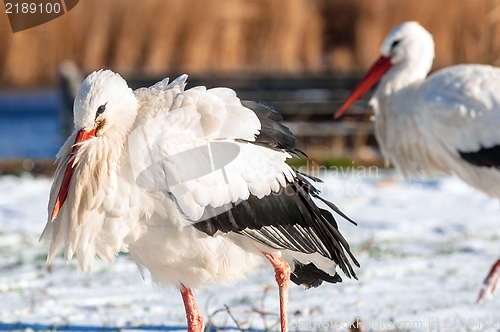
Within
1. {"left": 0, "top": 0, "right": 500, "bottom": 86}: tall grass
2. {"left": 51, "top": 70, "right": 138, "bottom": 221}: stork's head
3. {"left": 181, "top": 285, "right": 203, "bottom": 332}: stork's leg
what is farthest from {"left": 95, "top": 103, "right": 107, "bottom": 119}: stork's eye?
{"left": 0, "top": 0, "right": 500, "bottom": 86}: tall grass

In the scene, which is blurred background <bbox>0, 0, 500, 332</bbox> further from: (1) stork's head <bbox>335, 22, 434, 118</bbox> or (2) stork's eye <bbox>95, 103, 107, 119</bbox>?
(1) stork's head <bbox>335, 22, 434, 118</bbox>

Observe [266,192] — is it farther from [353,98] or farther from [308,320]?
[353,98]

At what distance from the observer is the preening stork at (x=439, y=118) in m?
5.37

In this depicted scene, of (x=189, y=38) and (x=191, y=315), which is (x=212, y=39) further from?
(x=191, y=315)

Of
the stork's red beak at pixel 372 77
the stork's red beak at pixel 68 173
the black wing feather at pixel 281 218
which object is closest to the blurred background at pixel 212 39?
the stork's red beak at pixel 372 77

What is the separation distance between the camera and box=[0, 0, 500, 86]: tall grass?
12.6 metres

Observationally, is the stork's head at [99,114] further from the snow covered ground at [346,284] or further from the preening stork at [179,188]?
the snow covered ground at [346,284]

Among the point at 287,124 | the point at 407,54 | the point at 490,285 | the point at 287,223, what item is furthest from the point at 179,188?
the point at 287,124

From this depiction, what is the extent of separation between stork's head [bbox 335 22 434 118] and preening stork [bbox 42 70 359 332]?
2773 mm

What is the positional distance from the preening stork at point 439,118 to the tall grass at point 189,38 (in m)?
6.38

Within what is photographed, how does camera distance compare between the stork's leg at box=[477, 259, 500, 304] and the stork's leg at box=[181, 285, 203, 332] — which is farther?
the stork's leg at box=[477, 259, 500, 304]

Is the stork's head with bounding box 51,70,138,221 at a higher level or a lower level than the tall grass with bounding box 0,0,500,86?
higher

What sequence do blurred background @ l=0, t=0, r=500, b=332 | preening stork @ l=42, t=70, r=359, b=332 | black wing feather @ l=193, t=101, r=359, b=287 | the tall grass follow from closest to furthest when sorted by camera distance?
preening stork @ l=42, t=70, r=359, b=332 → black wing feather @ l=193, t=101, r=359, b=287 → blurred background @ l=0, t=0, r=500, b=332 → the tall grass

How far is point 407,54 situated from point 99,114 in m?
3.61
